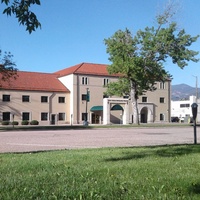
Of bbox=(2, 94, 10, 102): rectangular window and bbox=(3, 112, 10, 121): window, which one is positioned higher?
bbox=(2, 94, 10, 102): rectangular window

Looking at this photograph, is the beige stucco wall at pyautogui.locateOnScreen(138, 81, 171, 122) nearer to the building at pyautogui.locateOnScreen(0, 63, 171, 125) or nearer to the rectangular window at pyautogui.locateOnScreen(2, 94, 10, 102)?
the building at pyautogui.locateOnScreen(0, 63, 171, 125)

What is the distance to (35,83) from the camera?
67125 mm

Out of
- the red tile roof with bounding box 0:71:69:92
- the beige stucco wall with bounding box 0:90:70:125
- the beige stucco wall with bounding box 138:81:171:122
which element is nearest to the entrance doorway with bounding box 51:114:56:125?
the beige stucco wall with bounding box 0:90:70:125

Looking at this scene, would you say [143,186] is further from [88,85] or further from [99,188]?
[88,85]

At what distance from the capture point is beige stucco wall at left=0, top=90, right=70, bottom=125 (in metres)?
61.8

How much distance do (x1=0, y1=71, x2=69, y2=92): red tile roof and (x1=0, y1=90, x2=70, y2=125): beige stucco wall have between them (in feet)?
2.75

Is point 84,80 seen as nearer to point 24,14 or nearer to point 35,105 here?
point 35,105

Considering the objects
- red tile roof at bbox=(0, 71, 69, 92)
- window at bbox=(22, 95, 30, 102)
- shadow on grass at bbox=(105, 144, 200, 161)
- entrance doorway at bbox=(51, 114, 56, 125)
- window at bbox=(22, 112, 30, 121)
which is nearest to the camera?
shadow on grass at bbox=(105, 144, 200, 161)

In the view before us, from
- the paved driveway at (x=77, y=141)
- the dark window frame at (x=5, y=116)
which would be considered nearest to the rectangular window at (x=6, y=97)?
the dark window frame at (x=5, y=116)

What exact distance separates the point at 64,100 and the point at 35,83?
22.4 feet

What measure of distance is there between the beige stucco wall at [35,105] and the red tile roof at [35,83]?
2.75ft

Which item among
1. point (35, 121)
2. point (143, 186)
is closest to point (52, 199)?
point (143, 186)

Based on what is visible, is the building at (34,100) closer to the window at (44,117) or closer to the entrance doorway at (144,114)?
the window at (44,117)

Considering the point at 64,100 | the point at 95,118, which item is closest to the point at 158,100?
the point at 95,118
